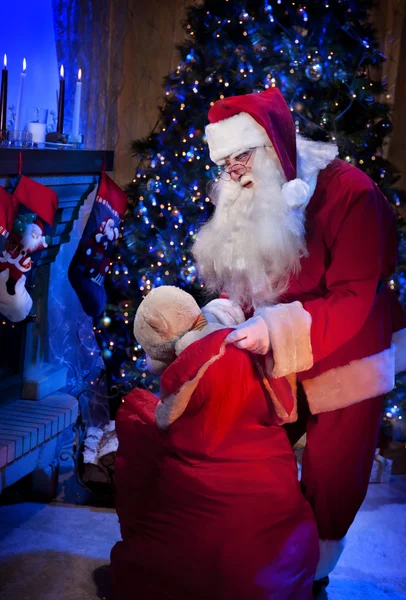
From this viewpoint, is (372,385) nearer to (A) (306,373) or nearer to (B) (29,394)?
(A) (306,373)

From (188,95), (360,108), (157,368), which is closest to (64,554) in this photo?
(157,368)

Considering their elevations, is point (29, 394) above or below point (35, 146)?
below

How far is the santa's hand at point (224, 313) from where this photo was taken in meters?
2.22

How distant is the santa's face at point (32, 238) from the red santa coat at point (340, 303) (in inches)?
41.6

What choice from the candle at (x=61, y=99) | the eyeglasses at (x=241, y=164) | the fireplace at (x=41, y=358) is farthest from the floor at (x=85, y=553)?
the candle at (x=61, y=99)

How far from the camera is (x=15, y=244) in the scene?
270cm

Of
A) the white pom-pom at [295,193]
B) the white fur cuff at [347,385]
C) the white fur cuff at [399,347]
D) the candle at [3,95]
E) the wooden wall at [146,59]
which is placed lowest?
the white fur cuff at [347,385]

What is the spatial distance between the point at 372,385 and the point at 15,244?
4.55 ft

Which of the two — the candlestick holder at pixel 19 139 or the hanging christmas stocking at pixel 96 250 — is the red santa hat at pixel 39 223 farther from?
the hanging christmas stocking at pixel 96 250

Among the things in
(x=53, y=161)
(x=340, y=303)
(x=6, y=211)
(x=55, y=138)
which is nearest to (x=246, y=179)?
(x=340, y=303)

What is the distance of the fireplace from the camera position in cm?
288

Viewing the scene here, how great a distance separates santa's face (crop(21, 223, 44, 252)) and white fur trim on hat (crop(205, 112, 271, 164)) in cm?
88

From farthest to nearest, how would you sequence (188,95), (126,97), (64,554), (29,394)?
(126,97) → (188,95) → (29,394) → (64,554)

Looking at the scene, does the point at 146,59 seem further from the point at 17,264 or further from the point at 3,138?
the point at 17,264
